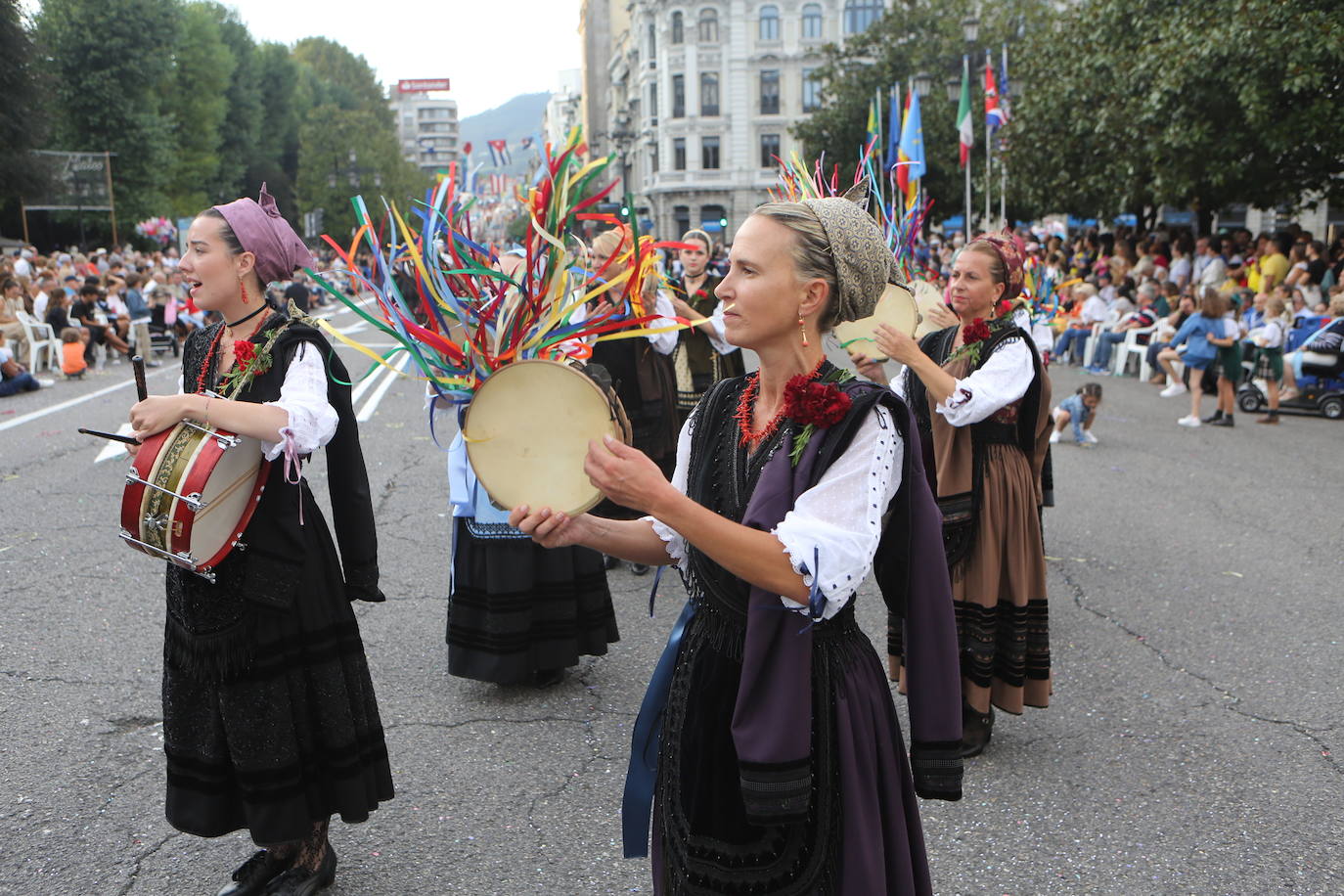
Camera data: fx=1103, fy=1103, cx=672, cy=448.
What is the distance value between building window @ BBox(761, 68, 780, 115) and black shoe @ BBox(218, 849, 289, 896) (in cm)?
6442

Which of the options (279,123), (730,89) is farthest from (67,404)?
(279,123)

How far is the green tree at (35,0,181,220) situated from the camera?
128 feet

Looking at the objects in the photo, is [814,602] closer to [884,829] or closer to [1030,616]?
[884,829]

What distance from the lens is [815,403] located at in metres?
1.97

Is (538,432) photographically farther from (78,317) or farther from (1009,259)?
(78,317)

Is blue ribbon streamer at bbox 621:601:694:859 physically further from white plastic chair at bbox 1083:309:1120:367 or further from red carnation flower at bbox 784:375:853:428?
white plastic chair at bbox 1083:309:1120:367

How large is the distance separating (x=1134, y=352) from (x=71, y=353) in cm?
1488

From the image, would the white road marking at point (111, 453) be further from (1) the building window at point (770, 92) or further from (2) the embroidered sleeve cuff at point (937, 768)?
(1) the building window at point (770, 92)

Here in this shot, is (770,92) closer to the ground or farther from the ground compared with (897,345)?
farther from the ground

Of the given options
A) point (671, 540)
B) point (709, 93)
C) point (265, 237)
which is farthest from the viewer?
point (709, 93)

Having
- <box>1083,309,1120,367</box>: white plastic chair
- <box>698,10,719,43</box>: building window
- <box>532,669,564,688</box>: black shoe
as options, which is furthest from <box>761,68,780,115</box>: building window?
<box>532,669,564,688</box>: black shoe

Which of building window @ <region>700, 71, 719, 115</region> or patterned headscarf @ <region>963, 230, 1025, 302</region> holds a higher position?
building window @ <region>700, 71, 719, 115</region>

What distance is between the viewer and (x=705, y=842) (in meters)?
2.07

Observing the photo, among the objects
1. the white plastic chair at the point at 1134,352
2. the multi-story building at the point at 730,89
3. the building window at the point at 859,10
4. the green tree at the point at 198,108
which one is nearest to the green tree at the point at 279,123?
the green tree at the point at 198,108
